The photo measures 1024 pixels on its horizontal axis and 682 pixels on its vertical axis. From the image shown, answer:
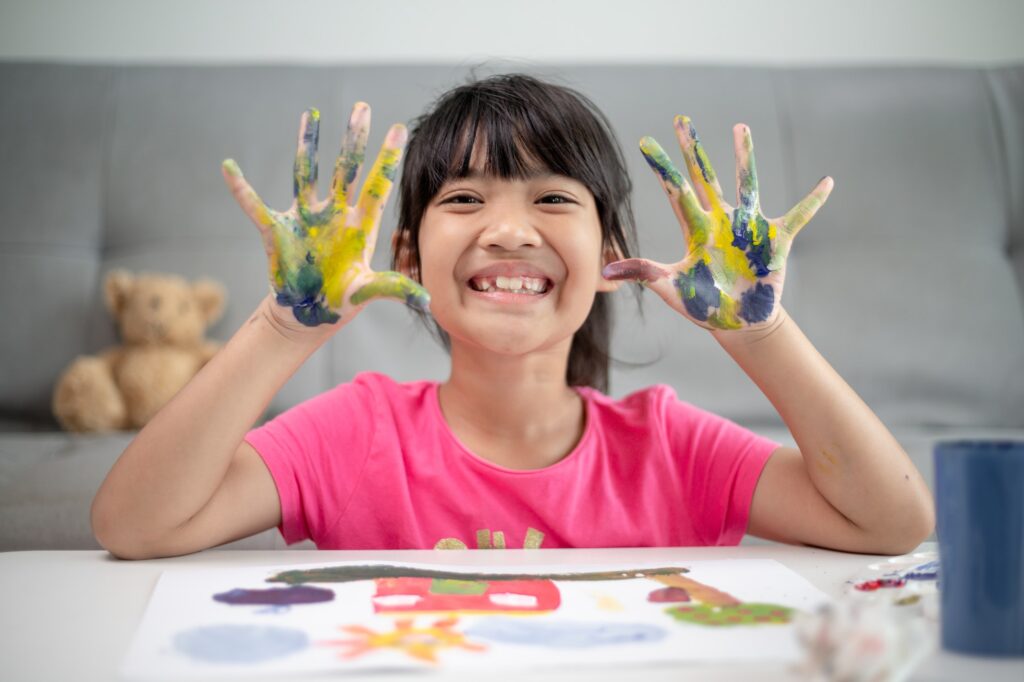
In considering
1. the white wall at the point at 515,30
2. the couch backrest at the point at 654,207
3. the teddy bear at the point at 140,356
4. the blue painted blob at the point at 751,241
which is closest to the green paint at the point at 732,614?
the blue painted blob at the point at 751,241

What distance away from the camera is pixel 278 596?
Answer: 0.64 m

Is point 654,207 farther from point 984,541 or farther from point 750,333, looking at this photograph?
point 984,541

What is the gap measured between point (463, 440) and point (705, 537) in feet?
0.92

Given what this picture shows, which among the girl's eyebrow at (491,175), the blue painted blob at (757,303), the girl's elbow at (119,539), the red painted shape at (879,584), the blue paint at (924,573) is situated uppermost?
the girl's eyebrow at (491,175)

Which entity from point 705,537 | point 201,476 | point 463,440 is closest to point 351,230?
point 201,476

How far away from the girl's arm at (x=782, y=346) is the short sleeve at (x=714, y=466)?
0.23 feet

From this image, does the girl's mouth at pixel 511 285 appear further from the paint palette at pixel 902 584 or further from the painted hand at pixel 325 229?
the paint palette at pixel 902 584

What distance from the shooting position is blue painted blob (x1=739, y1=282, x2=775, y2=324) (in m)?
0.87

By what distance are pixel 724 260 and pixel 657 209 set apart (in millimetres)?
1109

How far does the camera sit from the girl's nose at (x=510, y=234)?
104cm

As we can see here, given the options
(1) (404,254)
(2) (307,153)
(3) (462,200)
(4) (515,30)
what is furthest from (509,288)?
(4) (515,30)

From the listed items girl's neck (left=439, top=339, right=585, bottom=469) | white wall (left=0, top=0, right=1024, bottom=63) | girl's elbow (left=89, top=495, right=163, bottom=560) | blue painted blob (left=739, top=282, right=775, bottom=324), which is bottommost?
girl's elbow (left=89, top=495, right=163, bottom=560)

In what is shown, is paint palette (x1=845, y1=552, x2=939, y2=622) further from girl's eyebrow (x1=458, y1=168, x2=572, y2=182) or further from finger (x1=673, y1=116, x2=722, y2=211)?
girl's eyebrow (x1=458, y1=168, x2=572, y2=182)

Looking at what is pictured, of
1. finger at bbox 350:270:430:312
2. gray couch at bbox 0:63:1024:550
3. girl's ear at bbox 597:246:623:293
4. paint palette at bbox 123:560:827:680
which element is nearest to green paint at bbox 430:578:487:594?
paint palette at bbox 123:560:827:680
